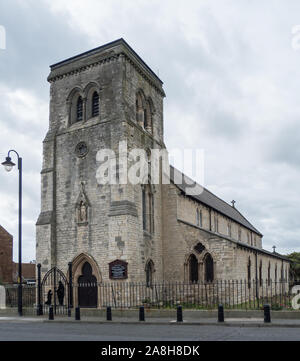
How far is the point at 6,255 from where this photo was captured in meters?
44.2

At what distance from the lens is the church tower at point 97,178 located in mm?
24797

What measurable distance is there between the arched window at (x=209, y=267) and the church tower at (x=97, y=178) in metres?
3.15

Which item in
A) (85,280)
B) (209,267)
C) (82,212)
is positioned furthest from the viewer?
(209,267)

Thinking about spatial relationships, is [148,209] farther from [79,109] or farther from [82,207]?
[79,109]

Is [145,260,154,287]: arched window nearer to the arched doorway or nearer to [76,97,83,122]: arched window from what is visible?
the arched doorway

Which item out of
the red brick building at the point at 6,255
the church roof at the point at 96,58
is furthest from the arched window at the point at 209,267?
the red brick building at the point at 6,255

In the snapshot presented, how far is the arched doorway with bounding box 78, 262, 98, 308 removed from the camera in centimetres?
2523

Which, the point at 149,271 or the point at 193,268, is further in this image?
the point at 193,268

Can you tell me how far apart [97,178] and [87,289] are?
652cm

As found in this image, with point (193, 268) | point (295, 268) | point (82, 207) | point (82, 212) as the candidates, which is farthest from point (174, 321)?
point (295, 268)
